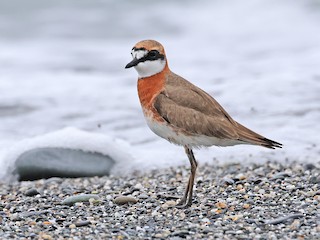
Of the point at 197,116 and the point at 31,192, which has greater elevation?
the point at 197,116

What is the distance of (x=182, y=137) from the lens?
5559 mm

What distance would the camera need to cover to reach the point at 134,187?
6.57m

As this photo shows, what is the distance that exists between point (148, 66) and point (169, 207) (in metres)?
1.10

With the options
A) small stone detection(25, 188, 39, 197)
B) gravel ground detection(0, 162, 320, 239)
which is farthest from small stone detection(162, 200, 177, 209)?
small stone detection(25, 188, 39, 197)

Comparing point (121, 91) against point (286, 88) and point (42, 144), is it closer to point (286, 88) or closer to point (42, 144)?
point (286, 88)

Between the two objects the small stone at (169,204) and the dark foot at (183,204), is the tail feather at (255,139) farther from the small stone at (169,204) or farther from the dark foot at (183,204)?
the small stone at (169,204)

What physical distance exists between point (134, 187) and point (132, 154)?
1.83 metres

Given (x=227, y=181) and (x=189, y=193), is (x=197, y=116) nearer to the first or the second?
(x=189, y=193)

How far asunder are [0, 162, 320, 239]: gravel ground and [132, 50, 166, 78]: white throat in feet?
3.33

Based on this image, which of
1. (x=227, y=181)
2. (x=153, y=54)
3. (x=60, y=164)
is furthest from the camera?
(x=60, y=164)

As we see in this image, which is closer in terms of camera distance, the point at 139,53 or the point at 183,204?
the point at 139,53

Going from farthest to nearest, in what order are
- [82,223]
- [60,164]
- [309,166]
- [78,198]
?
[60,164]
[309,166]
[78,198]
[82,223]

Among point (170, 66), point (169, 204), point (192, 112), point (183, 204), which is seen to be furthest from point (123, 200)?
point (170, 66)

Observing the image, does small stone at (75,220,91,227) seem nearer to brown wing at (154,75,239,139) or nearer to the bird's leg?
the bird's leg
